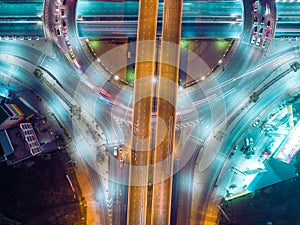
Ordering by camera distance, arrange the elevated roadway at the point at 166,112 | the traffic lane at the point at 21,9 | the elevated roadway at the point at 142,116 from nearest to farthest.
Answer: the elevated roadway at the point at 142,116
the elevated roadway at the point at 166,112
the traffic lane at the point at 21,9

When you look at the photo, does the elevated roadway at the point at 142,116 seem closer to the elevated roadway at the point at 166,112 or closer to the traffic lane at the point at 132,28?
the elevated roadway at the point at 166,112

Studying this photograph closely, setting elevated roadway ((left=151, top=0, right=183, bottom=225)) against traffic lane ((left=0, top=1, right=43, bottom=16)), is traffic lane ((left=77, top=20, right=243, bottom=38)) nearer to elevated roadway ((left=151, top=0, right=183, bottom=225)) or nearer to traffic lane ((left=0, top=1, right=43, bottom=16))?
elevated roadway ((left=151, top=0, right=183, bottom=225))

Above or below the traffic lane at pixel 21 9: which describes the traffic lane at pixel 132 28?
below

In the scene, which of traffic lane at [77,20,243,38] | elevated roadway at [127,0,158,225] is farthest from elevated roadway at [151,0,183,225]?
traffic lane at [77,20,243,38]

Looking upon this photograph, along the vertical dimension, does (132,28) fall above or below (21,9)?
below

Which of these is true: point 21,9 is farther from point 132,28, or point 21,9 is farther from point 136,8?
point 136,8

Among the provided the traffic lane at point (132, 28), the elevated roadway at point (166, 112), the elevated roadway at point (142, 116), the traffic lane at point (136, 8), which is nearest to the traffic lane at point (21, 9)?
the traffic lane at point (136, 8)

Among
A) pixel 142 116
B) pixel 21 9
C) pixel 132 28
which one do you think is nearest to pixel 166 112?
pixel 142 116

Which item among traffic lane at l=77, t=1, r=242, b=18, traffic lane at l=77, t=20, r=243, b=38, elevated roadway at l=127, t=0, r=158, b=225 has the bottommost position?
elevated roadway at l=127, t=0, r=158, b=225

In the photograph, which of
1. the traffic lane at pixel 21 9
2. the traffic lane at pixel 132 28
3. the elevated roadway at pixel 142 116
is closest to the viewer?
the elevated roadway at pixel 142 116

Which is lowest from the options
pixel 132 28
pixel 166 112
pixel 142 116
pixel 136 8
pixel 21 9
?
pixel 142 116

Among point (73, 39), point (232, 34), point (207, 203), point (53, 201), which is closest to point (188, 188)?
point (207, 203)

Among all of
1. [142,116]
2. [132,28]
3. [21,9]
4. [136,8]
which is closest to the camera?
[142,116]
